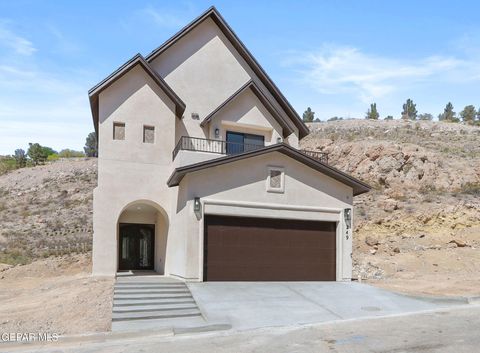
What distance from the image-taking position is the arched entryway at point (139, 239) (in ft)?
72.6

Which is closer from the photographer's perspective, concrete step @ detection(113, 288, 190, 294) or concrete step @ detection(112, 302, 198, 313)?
concrete step @ detection(112, 302, 198, 313)

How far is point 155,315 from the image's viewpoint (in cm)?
1219

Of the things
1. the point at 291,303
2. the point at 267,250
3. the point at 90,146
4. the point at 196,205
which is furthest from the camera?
the point at 90,146

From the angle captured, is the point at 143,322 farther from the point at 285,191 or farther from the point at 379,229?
the point at 379,229

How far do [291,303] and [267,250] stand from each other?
399cm

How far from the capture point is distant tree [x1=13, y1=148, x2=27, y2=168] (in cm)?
6838

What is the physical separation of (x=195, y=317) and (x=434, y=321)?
6.31 meters

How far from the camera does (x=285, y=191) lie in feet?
60.1

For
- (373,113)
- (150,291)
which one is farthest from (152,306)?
(373,113)

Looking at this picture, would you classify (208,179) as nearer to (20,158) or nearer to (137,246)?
(137,246)

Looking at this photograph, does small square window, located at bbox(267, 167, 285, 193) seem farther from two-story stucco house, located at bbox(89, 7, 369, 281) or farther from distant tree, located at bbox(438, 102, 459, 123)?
distant tree, located at bbox(438, 102, 459, 123)

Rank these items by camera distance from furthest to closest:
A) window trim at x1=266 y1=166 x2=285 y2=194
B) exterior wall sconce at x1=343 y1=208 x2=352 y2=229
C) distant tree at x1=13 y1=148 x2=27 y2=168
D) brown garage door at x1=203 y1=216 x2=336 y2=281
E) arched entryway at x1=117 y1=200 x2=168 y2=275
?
1. distant tree at x1=13 y1=148 x2=27 y2=168
2. arched entryway at x1=117 y1=200 x2=168 y2=275
3. exterior wall sconce at x1=343 y1=208 x2=352 y2=229
4. window trim at x1=266 y1=166 x2=285 y2=194
5. brown garage door at x1=203 y1=216 x2=336 y2=281

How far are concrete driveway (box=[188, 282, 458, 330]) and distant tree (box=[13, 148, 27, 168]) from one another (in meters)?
61.5

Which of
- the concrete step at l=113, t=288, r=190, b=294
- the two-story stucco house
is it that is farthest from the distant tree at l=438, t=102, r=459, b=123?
the concrete step at l=113, t=288, r=190, b=294
